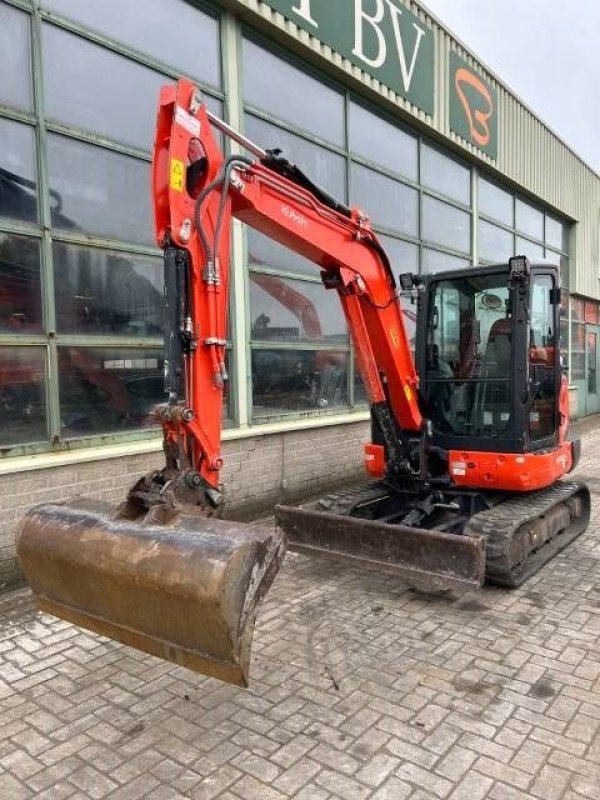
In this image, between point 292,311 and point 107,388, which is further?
point 292,311

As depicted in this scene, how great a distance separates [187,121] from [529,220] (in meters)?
12.6

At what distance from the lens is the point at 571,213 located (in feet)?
51.8

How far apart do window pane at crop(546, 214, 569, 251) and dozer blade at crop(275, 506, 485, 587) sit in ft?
41.6

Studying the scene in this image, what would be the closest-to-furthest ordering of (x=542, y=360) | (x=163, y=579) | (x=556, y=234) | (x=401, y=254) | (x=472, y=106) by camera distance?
(x=163, y=579)
(x=542, y=360)
(x=401, y=254)
(x=472, y=106)
(x=556, y=234)

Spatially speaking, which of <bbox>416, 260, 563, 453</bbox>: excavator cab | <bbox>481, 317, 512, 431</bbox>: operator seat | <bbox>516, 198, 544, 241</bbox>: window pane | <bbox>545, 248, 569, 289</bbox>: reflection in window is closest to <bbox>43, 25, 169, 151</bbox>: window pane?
<bbox>416, 260, 563, 453</bbox>: excavator cab

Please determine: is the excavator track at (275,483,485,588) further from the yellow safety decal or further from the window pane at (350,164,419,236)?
the window pane at (350,164,419,236)

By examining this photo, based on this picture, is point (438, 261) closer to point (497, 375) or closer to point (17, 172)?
point (497, 375)

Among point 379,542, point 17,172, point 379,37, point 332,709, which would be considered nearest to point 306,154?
point 379,37

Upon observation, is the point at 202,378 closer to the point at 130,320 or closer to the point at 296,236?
the point at 296,236

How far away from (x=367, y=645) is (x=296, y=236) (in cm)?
273

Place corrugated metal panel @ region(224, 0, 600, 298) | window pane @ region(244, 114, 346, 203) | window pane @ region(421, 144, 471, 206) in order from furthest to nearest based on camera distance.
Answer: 1. window pane @ region(421, 144, 471, 206)
2. corrugated metal panel @ region(224, 0, 600, 298)
3. window pane @ region(244, 114, 346, 203)

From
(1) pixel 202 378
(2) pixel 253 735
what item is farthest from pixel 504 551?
(1) pixel 202 378

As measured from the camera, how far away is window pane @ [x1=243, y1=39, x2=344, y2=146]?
6.98 m

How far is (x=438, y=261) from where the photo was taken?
10.4 m
